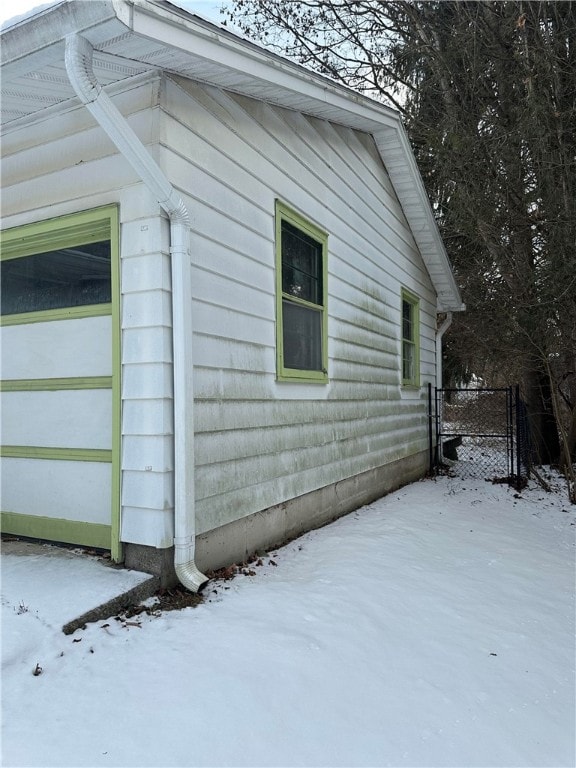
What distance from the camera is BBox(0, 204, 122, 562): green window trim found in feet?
10.6

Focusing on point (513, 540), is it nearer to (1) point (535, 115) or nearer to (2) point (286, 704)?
(2) point (286, 704)

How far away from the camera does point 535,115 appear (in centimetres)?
771

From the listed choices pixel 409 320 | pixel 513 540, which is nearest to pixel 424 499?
pixel 513 540

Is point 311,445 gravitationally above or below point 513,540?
above

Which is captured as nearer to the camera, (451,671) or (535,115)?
(451,671)

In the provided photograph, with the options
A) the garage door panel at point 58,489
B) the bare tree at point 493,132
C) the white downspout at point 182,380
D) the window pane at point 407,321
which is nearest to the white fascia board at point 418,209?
the bare tree at point 493,132

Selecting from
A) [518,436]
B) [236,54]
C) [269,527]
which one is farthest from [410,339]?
[236,54]

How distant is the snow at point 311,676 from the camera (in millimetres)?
1960

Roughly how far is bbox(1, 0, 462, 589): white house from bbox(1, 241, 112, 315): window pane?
13mm

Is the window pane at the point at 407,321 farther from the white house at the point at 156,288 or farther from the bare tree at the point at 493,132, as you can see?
the white house at the point at 156,288

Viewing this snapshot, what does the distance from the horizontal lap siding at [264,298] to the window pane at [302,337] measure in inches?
8.8

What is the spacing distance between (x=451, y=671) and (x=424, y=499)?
4287 mm

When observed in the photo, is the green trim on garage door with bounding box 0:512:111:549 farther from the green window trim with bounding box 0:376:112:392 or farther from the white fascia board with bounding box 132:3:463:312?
the white fascia board with bounding box 132:3:463:312

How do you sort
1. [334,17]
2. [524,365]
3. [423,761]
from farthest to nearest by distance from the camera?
[334,17] < [524,365] < [423,761]
